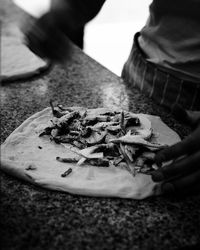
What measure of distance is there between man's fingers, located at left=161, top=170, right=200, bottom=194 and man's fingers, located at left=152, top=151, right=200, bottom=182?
0.02 metres

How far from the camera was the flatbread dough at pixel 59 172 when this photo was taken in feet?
3.35

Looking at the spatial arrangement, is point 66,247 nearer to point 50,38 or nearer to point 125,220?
point 125,220

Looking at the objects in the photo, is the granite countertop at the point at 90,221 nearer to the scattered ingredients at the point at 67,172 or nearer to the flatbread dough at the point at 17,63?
the scattered ingredients at the point at 67,172

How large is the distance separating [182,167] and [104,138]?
35 cm

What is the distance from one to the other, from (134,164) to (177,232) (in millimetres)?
285

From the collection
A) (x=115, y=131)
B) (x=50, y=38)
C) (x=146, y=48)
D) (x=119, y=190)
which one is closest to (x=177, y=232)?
(x=119, y=190)

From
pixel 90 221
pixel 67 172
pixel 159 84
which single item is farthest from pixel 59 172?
pixel 159 84

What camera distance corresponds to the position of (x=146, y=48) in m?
1.62

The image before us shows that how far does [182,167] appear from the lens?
0.96 meters

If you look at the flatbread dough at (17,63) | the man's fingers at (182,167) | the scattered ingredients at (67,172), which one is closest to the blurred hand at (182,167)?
the man's fingers at (182,167)

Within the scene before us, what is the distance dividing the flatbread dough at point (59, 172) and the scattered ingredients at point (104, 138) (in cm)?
2

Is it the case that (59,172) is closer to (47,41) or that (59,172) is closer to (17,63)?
(47,41)

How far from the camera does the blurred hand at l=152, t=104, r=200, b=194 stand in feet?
3.11

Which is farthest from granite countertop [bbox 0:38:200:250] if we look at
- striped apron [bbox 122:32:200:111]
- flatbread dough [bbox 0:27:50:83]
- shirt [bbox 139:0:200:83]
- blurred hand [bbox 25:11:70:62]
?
flatbread dough [bbox 0:27:50:83]
